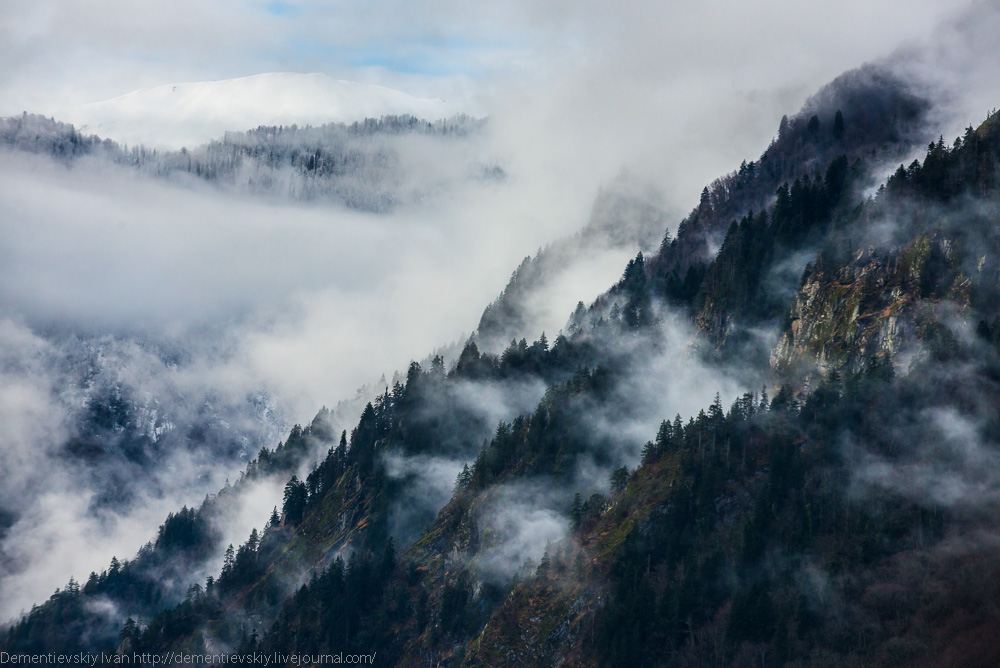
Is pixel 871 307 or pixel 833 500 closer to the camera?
pixel 833 500

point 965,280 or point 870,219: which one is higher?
point 870,219

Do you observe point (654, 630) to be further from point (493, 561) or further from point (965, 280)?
point (965, 280)

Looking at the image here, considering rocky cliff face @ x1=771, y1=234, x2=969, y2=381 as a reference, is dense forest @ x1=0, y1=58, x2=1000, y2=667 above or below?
below

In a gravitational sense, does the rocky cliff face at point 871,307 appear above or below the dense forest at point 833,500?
above

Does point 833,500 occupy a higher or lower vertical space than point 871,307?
lower

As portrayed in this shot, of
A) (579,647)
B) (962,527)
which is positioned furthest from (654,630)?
(962,527)

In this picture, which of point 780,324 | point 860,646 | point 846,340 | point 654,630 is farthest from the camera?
point 780,324

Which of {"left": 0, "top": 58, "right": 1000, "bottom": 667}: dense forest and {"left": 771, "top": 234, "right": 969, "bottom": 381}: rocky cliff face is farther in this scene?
{"left": 771, "top": 234, "right": 969, "bottom": 381}: rocky cliff face

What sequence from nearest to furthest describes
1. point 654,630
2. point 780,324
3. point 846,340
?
point 654,630 → point 846,340 → point 780,324

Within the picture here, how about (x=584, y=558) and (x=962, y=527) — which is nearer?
(x=962, y=527)

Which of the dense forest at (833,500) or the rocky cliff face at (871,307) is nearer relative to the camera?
the dense forest at (833,500)

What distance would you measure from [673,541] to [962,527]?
43.0m

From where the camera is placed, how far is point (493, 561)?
198 meters

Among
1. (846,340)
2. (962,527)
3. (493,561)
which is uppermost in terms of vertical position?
(846,340)
